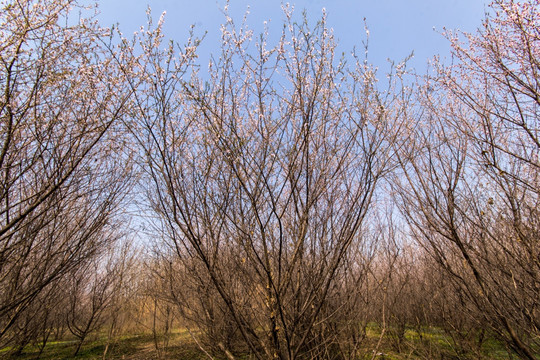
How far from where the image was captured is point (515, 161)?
401cm

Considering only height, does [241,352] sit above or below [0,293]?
below

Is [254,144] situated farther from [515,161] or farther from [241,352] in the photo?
[241,352]

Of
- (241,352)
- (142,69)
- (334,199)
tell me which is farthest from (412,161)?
(241,352)

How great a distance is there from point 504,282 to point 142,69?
14.0 feet

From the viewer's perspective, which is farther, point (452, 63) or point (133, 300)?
point (133, 300)

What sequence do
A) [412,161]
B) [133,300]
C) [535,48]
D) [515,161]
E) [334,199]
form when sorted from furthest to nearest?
[133,300] → [515,161] → [412,161] → [535,48] → [334,199]

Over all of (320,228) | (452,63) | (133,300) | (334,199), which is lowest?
(133,300)

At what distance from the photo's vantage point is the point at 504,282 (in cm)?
348

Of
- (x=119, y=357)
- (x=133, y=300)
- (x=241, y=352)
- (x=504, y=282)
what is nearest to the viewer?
(x=504, y=282)

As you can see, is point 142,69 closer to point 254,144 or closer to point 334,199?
point 254,144

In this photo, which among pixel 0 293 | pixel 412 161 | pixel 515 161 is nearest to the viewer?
pixel 412 161

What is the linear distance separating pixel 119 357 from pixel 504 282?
10.2m

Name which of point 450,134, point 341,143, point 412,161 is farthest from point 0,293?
point 450,134

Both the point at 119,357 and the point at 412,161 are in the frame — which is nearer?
the point at 412,161
